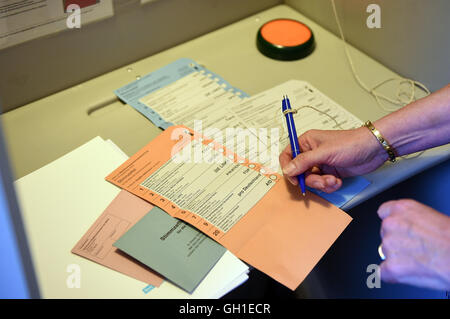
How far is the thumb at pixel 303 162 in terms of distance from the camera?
0.73 metres

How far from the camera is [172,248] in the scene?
26.5 inches

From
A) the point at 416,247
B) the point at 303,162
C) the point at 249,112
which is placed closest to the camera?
the point at 416,247

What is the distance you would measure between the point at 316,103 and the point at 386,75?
0.21m

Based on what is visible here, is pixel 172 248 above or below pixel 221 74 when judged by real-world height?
below

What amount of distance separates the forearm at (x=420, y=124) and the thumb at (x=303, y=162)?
140mm

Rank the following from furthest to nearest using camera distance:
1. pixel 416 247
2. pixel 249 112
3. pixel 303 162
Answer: pixel 249 112, pixel 303 162, pixel 416 247

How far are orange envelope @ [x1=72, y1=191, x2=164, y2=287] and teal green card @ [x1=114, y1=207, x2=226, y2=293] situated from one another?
0.02 m

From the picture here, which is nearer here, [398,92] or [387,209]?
[387,209]

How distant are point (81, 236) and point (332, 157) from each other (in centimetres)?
44

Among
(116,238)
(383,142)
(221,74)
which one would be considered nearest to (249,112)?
(221,74)

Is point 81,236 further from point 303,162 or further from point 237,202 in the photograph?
point 303,162

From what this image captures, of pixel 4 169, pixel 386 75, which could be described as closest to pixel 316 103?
pixel 386 75

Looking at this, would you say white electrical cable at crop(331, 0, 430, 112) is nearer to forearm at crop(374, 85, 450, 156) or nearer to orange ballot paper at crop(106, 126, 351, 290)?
forearm at crop(374, 85, 450, 156)
